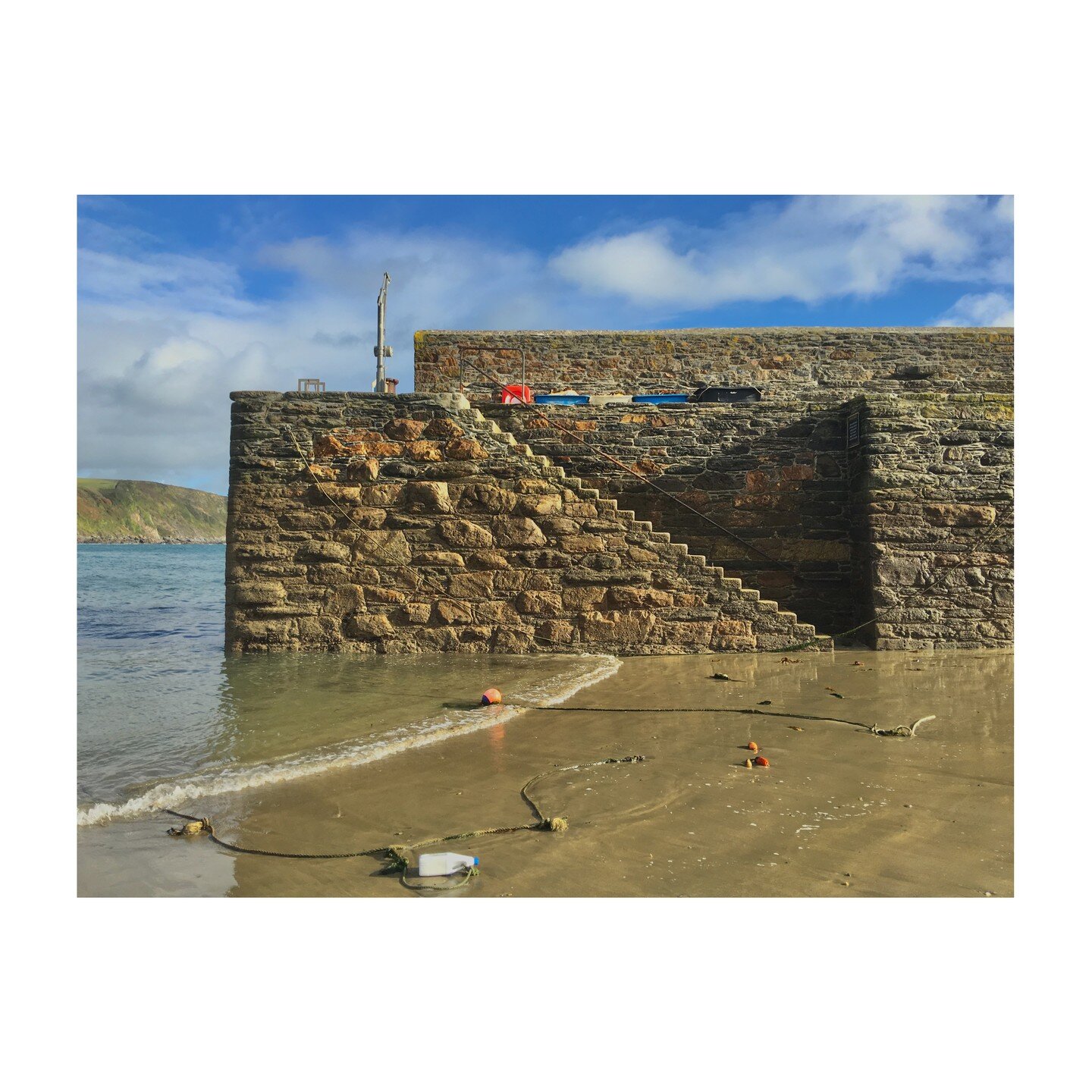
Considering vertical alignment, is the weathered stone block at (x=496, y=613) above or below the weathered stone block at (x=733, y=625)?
above

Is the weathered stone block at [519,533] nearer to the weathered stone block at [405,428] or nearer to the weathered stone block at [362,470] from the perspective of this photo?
the weathered stone block at [405,428]

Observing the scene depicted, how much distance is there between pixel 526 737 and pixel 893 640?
16.3 feet

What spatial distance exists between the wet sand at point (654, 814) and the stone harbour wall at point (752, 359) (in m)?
8.96

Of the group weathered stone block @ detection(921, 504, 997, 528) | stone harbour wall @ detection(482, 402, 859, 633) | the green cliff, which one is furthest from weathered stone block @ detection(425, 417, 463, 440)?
the green cliff

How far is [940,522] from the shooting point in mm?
8203

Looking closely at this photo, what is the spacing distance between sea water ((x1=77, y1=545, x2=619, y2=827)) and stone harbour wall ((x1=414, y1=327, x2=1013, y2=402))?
22.3 ft

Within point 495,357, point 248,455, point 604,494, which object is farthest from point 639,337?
point 248,455

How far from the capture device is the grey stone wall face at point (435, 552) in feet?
26.5

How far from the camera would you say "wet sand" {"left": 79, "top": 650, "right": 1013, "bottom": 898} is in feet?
9.27

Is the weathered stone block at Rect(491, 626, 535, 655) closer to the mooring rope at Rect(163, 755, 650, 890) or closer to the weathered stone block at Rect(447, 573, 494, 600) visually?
the weathered stone block at Rect(447, 573, 494, 600)

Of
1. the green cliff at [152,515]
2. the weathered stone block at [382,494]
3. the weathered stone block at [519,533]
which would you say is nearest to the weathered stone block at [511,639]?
the weathered stone block at [519,533]

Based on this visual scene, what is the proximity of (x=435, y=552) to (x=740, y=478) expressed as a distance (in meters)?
3.66

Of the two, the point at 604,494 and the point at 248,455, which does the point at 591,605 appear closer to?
the point at 604,494

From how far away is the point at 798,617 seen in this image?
28.9 feet
